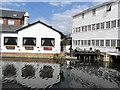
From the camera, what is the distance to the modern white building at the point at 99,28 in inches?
980

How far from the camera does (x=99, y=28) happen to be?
28.6 m

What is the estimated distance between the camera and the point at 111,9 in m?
25.8

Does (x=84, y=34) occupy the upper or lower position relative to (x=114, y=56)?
upper

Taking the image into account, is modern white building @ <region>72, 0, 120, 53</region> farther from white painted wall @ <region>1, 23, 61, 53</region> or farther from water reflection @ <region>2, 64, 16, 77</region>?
water reflection @ <region>2, 64, 16, 77</region>

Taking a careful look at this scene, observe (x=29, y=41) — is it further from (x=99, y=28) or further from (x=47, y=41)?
(x=99, y=28)

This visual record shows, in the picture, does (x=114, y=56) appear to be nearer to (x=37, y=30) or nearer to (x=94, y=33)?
(x=94, y=33)

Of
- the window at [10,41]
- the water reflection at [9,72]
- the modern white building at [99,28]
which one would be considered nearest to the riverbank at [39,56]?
→ the window at [10,41]

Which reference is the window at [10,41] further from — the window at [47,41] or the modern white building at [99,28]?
the modern white building at [99,28]

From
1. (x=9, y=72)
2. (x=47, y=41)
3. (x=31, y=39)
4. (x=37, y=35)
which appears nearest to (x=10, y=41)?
(x=31, y=39)

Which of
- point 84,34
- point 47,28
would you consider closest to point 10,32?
point 47,28

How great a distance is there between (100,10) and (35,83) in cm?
2116

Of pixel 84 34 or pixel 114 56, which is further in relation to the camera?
pixel 84 34

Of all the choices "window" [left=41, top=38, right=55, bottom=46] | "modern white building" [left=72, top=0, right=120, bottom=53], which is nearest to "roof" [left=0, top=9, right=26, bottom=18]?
"modern white building" [left=72, top=0, right=120, bottom=53]

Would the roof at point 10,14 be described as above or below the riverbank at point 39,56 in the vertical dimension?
above
